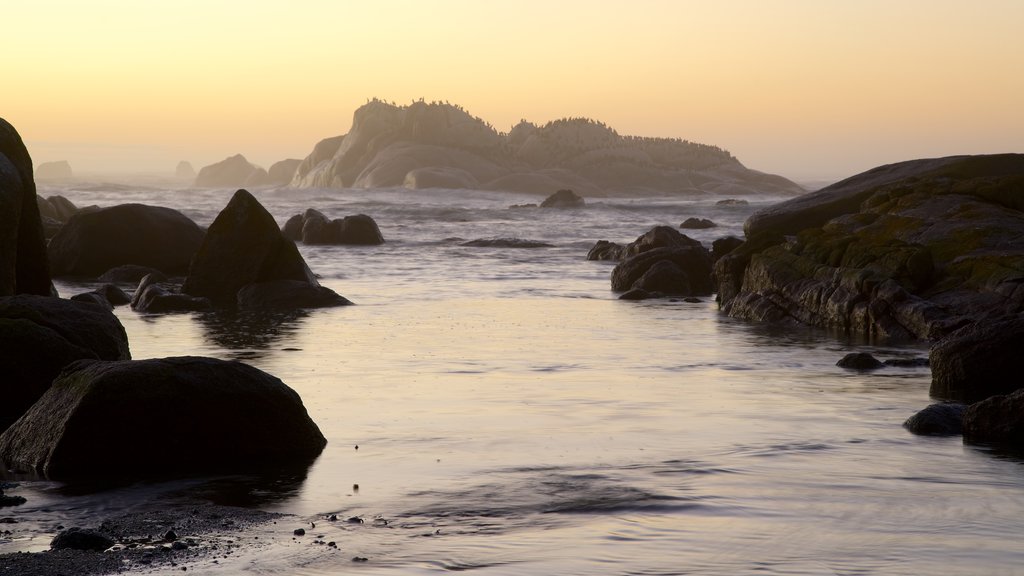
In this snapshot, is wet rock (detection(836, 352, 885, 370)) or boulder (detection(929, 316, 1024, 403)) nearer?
boulder (detection(929, 316, 1024, 403))

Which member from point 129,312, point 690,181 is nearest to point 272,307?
point 129,312

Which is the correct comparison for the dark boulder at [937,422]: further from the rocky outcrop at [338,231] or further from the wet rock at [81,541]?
the rocky outcrop at [338,231]

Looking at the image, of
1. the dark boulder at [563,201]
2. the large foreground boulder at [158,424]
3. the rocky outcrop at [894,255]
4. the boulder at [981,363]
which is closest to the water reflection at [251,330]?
the large foreground boulder at [158,424]

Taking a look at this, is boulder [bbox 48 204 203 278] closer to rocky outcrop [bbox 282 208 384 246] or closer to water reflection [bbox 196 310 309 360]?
water reflection [bbox 196 310 309 360]

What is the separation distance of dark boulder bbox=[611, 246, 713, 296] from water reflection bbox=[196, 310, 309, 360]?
7.44 metres

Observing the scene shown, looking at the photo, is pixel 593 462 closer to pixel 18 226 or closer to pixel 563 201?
pixel 18 226

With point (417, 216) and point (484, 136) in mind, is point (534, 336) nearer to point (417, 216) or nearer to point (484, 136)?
point (417, 216)

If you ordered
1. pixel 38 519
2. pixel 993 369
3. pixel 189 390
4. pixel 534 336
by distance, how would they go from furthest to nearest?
pixel 534 336, pixel 993 369, pixel 189 390, pixel 38 519

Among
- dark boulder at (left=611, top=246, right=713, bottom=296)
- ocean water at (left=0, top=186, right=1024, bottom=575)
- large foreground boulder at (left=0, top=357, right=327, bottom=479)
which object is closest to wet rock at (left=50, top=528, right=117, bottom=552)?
ocean water at (left=0, top=186, right=1024, bottom=575)

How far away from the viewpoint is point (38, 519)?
732 centimetres

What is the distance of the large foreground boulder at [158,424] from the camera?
8617 mm

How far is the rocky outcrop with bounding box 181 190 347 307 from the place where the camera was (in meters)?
21.9

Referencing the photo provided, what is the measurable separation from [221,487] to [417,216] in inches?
2381

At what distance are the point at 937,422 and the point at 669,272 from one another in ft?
47.5
